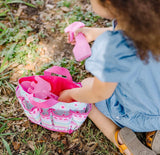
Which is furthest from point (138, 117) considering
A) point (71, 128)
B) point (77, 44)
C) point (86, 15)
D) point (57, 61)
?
point (86, 15)

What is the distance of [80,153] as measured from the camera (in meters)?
1.53

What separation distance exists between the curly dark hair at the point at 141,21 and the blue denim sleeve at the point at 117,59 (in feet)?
0.14

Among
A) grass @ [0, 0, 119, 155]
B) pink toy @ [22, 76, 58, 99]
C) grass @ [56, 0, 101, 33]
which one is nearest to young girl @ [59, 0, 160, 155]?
pink toy @ [22, 76, 58, 99]

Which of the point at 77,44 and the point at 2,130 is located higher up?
the point at 77,44

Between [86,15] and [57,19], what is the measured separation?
331 millimetres

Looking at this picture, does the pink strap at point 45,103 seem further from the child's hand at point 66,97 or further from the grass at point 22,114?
the grass at point 22,114

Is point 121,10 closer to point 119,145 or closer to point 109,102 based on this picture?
point 109,102

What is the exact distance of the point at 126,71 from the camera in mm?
938

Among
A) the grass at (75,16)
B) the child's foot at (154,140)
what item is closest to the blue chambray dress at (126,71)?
the child's foot at (154,140)

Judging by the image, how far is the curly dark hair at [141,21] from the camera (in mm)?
803

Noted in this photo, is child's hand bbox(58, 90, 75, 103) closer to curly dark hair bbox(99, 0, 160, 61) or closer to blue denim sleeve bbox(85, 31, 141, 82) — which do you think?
blue denim sleeve bbox(85, 31, 141, 82)

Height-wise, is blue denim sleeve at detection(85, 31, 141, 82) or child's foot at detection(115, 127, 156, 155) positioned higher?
blue denim sleeve at detection(85, 31, 141, 82)

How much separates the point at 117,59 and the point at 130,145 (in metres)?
0.77

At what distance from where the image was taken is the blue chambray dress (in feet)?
3.05
